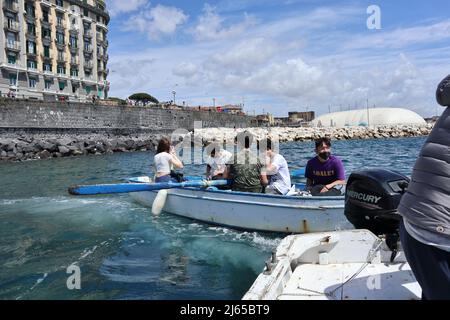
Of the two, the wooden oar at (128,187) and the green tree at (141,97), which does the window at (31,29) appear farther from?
the wooden oar at (128,187)

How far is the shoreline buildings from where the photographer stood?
50844 mm

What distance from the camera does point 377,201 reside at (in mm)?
4441

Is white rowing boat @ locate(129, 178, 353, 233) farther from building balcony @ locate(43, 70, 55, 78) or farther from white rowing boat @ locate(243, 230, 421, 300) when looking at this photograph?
building balcony @ locate(43, 70, 55, 78)

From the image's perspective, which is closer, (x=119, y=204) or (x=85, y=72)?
(x=119, y=204)

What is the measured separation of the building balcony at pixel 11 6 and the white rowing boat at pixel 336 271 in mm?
55945

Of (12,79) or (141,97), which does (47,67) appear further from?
(141,97)

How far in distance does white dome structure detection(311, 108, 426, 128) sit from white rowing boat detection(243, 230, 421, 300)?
331 ft

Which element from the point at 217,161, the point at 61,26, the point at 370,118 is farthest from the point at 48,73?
the point at 370,118

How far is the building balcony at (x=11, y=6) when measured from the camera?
1962 inches

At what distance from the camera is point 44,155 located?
1367 inches

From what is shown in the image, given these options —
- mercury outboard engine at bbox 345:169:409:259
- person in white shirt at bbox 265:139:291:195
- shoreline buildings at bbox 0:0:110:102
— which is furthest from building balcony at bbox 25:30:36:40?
mercury outboard engine at bbox 345:169:409:259
